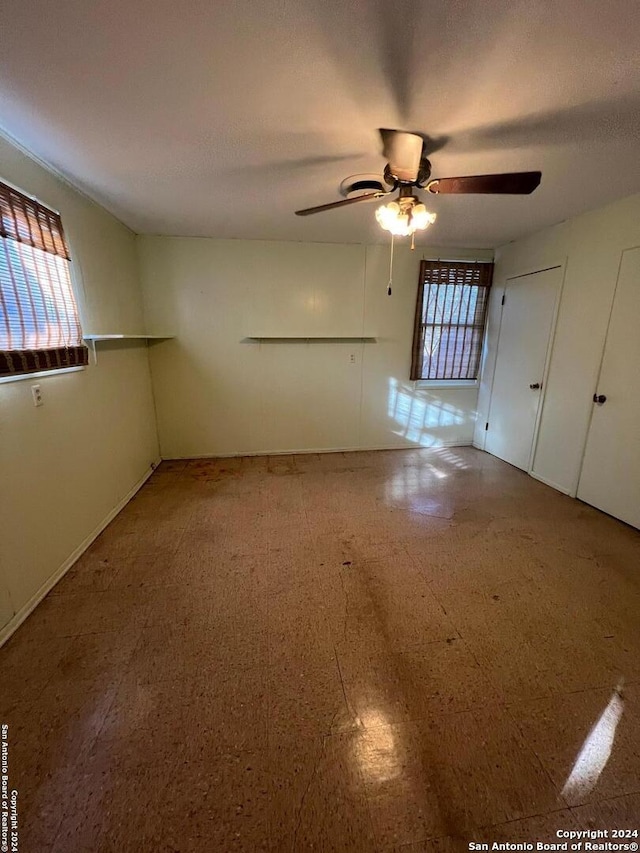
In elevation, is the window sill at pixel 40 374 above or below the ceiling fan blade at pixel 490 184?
below

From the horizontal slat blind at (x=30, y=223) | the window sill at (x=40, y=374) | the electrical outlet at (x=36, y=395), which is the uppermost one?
the horizontal slat blind at (x=30, y=223)

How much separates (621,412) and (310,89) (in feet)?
10.0

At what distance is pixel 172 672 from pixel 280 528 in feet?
3.94

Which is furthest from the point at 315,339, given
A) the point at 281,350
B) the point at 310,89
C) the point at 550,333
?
the point at 310,89

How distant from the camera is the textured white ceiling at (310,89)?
1105 millimetres

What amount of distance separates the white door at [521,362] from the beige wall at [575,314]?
0.11m

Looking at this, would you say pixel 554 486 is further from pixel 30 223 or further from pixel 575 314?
pixel 30 223

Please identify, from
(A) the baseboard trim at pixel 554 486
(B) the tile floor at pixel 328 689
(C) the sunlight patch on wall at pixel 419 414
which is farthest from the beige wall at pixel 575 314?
(C) the sunlight patch on wall at pixel 419 414

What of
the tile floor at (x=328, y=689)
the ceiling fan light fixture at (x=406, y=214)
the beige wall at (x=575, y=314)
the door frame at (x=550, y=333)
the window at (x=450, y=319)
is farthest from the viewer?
the window at (x=450, y=319)

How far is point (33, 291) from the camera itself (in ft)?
6.13

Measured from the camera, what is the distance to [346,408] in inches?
165

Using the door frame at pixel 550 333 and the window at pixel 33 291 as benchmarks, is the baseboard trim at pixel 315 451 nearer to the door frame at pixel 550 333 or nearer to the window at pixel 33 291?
the door frame at pixel 550 333

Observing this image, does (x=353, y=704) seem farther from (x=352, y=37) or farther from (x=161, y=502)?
(x=352, y=37)

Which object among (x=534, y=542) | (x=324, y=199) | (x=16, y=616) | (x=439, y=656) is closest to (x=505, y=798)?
(x=439, y=656)
